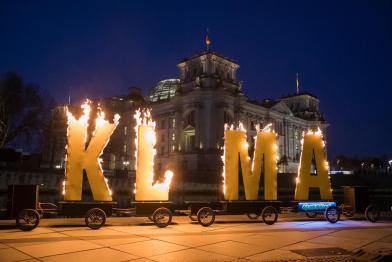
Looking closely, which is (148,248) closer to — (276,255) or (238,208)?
(276,255)

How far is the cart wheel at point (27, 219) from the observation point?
14.8 m

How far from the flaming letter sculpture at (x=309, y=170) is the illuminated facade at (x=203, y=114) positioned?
55.3 m

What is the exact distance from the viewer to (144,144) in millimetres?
18859

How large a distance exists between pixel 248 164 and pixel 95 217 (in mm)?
8618

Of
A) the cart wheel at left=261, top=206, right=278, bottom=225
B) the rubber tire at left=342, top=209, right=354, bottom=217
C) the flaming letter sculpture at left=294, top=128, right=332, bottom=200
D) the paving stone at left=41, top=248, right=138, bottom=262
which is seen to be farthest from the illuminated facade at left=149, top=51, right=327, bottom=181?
the paving stone at left=41, top=248, right=138, bottom=262

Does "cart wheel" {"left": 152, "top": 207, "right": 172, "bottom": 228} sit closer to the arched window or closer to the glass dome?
Result: the arched window

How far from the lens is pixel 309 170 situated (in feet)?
70.5

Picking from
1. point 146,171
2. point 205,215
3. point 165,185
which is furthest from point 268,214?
point 146,171

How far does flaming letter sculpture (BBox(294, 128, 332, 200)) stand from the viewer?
21125 mm

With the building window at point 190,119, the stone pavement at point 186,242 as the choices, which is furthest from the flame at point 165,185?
the building window at point 190,119

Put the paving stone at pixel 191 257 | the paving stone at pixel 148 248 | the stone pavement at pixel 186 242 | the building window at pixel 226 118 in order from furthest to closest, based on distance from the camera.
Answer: the building window at pixel 226 118 < the paving stone at pixel 148 248 < the stone pavement at pixel 186 242 < the paving stone at pixel 191 257

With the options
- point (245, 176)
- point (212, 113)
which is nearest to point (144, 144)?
point (245, 176)

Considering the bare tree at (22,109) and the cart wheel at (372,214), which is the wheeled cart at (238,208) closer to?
the cart wheel at (372,214)

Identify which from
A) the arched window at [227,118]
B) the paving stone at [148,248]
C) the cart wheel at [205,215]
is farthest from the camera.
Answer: the arched window at [227,118]
